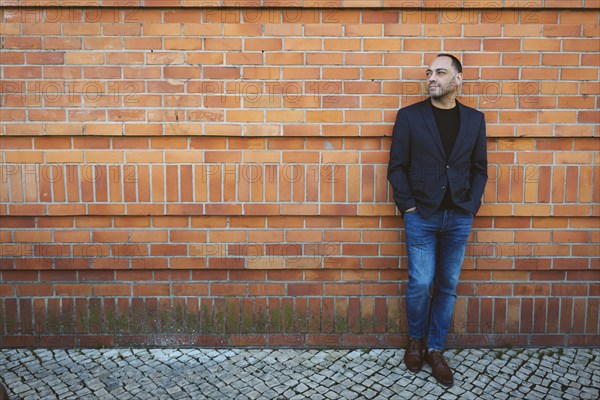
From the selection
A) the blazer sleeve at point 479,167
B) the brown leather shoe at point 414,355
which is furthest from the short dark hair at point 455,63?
the brown leather shoe at point 414,355

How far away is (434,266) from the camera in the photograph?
143 inches

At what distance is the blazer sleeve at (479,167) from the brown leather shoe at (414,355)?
41.7 inches

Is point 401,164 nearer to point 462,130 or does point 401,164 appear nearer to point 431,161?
point 431,161

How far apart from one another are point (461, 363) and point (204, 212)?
2.22 m

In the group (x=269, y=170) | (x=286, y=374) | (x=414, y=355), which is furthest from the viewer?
(x=269, y=170)

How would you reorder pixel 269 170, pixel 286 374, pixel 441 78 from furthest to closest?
pixel 269 170
pixel 286 374
pixel 441 78

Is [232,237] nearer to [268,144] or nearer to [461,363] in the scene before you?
[268,144]

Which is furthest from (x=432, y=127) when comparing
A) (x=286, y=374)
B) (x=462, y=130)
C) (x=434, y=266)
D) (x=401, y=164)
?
(x=286, y=374)

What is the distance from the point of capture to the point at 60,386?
3367mm

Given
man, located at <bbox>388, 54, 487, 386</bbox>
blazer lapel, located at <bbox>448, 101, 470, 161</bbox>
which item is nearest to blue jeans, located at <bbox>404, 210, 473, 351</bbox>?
man, located at <bbox>388, 54, 487, 386</bbox>

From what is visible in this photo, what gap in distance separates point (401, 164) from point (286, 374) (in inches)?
65.8

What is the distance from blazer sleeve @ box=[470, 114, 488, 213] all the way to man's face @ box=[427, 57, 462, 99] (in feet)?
1.13

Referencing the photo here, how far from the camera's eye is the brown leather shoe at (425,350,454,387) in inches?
135

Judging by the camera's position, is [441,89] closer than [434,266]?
Yes
